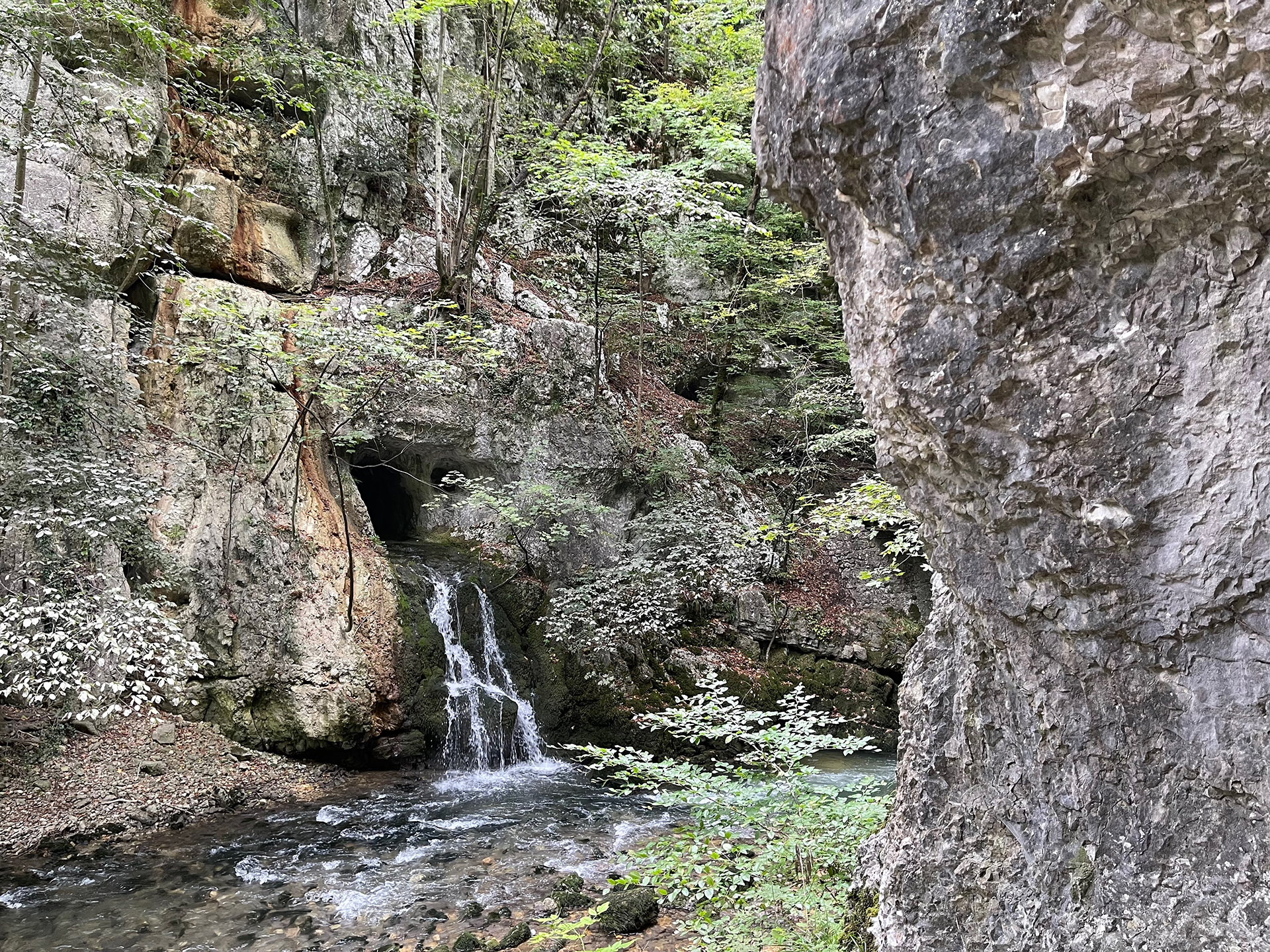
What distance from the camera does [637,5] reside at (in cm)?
1469

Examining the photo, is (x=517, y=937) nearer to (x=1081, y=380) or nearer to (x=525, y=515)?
(x=1081, y=380)

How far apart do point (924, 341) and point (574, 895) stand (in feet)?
17.0

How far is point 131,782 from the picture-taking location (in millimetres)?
7574

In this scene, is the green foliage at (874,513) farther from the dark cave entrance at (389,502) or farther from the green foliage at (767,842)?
the dark cave entrance at (389,502)

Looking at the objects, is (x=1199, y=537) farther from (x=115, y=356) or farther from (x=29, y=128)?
(x=115, y=356)

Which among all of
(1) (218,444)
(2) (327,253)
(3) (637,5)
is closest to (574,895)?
(1) (218,444)

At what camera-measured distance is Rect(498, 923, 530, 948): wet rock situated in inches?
206

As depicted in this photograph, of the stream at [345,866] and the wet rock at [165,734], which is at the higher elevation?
the wet rock at [165,734]

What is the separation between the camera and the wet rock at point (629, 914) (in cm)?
517

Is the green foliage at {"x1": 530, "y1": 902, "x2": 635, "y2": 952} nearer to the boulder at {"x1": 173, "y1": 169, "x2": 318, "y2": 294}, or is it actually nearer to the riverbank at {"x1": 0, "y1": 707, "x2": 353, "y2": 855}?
the riverbank at {"x1": 0, "y1": 707, "x2": 353, "y2": 855}

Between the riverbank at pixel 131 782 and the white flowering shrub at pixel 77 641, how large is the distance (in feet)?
2.71

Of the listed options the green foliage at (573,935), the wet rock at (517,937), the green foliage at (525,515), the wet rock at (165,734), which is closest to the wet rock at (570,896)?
the green foliage at (573,935)

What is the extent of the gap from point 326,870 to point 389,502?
314 inches

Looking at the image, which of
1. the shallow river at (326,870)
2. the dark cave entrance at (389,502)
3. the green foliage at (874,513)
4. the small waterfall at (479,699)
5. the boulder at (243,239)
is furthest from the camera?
the dark cave entrance at (389,502)
